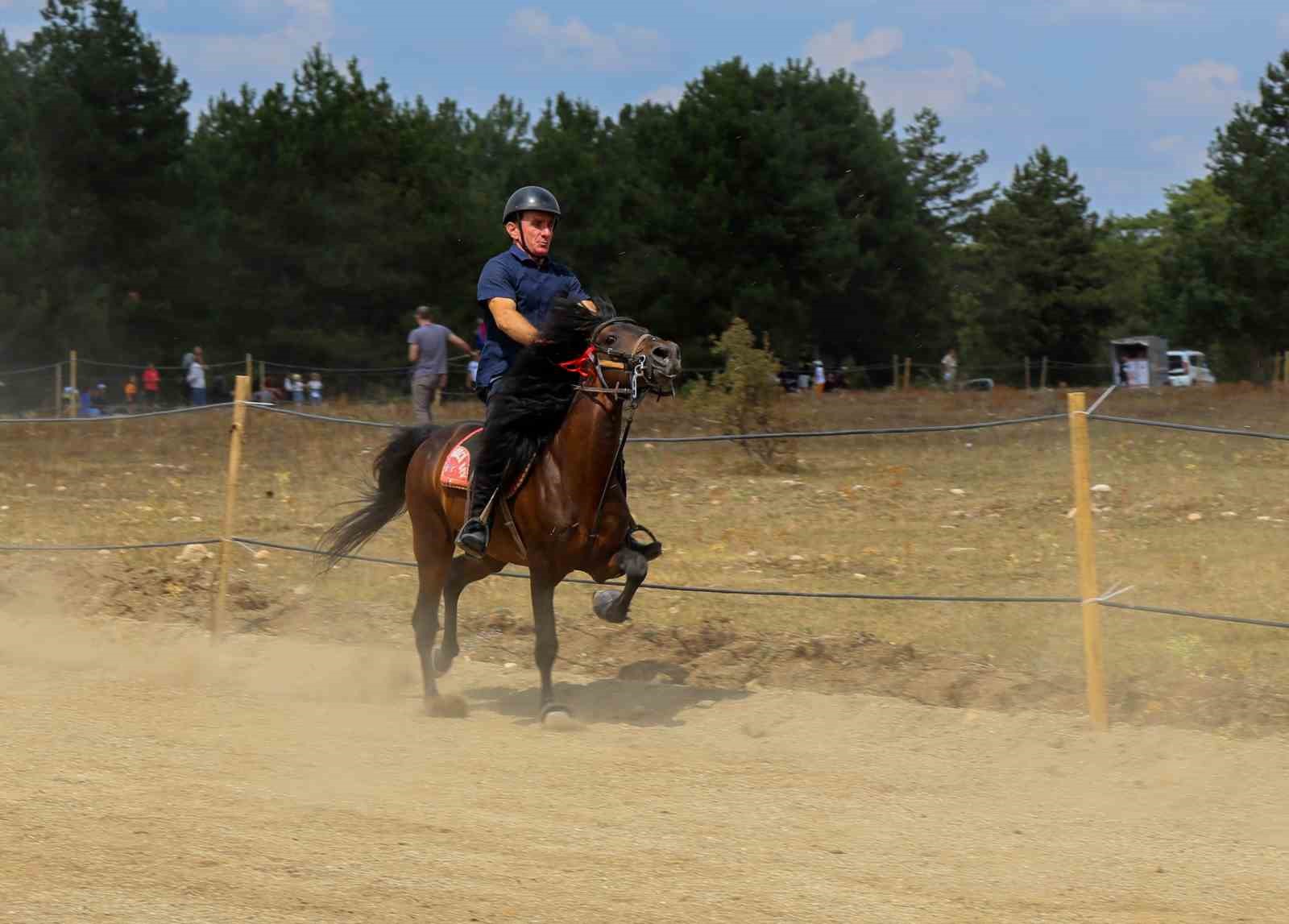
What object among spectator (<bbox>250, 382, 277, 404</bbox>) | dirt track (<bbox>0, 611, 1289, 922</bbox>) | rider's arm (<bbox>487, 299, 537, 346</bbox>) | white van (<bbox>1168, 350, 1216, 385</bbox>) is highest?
white van (<bbox>1168, 350, 1216, 385</bbox>)

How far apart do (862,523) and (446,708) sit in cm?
708

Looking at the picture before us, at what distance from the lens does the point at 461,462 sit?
8094 millimetres

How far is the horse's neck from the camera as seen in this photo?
24.5 feet

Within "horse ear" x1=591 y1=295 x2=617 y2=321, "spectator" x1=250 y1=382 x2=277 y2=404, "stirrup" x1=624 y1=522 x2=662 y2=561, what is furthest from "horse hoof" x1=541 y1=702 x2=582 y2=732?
"spectator" x1=250 y1=382 x2=277 y2=404

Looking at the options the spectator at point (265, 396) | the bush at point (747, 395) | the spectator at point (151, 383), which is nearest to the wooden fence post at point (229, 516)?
the bush at point (747, 395)

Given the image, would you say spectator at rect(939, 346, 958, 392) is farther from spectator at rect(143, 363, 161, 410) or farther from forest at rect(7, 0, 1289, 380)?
spectator at rect(143, 363, 161, 410)

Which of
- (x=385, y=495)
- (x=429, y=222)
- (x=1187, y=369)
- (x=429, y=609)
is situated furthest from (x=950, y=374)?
(x=429, y=609)

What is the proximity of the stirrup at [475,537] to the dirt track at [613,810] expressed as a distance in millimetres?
918

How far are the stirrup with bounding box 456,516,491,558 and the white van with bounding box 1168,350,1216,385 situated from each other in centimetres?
4077

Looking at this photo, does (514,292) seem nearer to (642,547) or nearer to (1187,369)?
(642,547)

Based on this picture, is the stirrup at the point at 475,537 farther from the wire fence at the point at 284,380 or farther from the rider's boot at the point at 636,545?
the wire fence at the point at 284,380

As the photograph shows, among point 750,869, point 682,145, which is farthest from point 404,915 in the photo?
point 682,145

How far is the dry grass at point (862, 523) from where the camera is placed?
1005 centimetres

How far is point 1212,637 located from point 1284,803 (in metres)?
3.48
